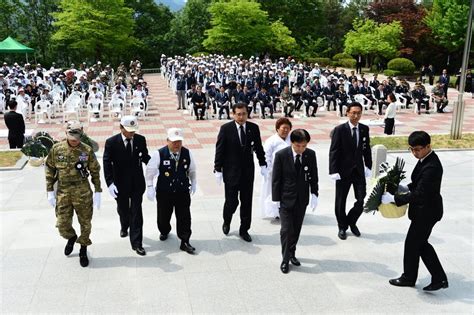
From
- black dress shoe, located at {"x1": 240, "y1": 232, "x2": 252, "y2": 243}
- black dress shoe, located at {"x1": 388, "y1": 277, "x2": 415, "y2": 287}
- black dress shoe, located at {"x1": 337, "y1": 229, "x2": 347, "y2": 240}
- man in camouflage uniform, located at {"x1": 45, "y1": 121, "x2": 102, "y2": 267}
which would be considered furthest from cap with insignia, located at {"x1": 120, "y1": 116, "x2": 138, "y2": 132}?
black dress shoe, located at {"x1": 388, "y1": 277, "x2": 415, "y2": 287}

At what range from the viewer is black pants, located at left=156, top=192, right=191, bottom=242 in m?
6.11

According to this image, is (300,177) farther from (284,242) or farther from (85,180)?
(85,180)

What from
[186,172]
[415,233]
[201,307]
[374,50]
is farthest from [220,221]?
[374,50]

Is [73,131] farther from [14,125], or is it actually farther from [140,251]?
[14,125]

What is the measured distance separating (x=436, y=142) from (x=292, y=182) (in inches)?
372

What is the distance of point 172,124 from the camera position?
17.8m

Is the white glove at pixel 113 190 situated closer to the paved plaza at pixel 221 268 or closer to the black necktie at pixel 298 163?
the paved plaza at pixel 221 268

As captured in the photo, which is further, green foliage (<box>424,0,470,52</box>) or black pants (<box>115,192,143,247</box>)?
green foliage (<box>424,0,470,52</box>)

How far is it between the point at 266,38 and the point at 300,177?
40.2m

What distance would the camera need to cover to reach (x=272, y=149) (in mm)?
7086

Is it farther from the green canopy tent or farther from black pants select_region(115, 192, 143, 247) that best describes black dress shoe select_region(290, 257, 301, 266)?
the green canopy tent

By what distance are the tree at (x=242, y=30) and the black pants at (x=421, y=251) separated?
38.5 m

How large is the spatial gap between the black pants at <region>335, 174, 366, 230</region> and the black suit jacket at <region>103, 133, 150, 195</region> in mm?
2774

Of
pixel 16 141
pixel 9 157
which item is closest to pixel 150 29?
pixel 16 141
